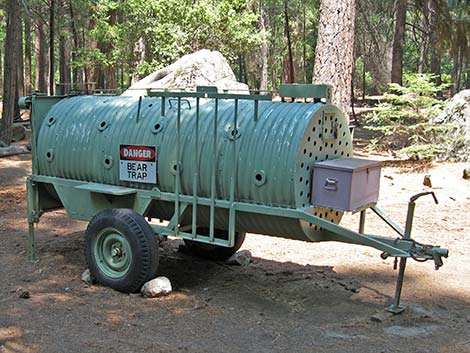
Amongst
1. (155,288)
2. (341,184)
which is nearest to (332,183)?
(341,184)

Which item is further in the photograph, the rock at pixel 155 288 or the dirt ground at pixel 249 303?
the rock at pixel 155 288

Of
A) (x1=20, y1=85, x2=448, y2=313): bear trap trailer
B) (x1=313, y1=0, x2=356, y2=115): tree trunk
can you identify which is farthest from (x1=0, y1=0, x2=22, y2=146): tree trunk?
(x1=20, y1=85, x2=448, y2=313): bear trap trailer

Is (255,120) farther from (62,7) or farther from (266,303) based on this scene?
(62,7)

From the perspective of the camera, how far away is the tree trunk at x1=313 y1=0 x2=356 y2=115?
1120 cm

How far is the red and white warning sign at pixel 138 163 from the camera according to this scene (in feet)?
19.2

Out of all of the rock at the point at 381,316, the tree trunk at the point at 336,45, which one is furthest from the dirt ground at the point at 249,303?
the tree trunk at the point at 336,45

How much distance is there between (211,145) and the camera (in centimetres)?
554

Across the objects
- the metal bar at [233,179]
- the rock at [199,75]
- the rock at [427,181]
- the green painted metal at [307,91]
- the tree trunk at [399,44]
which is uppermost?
the tree trunk at [399,44]

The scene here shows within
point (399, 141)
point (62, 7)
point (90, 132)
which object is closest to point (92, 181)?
point (90, 132)

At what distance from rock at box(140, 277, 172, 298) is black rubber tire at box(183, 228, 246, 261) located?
1.18 m

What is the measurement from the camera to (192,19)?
2147cm

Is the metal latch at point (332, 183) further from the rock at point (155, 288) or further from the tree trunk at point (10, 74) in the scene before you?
the tree trunk at point (10, 74)

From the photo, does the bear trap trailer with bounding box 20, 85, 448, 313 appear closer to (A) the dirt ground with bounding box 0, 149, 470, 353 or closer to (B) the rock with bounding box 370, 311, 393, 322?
(B) the rock with bounding box 370, 311, 393, 322

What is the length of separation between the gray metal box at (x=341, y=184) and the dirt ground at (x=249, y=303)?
1.04 metres
